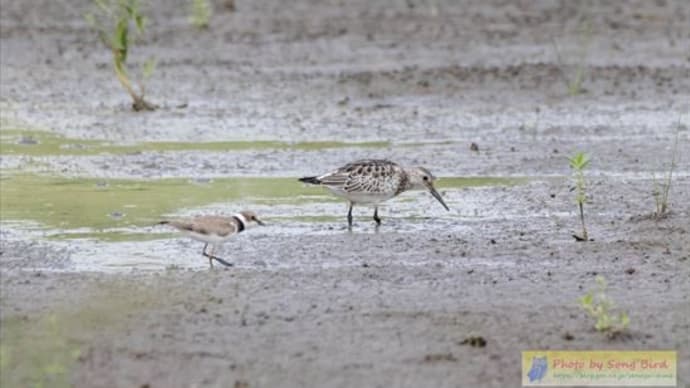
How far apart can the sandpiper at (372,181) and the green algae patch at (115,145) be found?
119 inches

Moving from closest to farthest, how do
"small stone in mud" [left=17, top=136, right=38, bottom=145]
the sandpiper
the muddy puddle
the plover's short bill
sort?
1. the plover's short bill
2. the muddy puddle
3. the sandpiper
4. "small stone in mud" [left=17, top=136, right=38, bottom=145]

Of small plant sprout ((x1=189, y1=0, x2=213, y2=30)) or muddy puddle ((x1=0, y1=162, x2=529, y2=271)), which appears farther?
small plant sprout ((x1=189, y1=0, x2=213, y2=30))

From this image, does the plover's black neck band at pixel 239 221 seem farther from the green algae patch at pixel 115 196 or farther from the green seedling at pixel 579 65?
the green seedling at pixel 579 65

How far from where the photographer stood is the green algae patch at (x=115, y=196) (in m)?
12.5

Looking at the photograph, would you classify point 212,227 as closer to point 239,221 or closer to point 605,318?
point 239,221

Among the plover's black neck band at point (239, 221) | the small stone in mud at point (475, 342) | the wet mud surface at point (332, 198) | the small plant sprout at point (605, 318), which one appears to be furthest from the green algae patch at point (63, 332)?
the small plant sprout at point (605, 318)

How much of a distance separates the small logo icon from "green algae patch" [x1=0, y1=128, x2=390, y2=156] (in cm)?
783

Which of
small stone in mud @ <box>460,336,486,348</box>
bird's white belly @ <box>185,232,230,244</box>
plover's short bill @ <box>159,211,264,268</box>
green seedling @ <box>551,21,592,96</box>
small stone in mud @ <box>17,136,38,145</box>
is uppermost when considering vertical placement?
green seedling @ <box>551,21,592,96</box>

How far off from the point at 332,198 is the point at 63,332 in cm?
533

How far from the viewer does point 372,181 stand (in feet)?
40.9

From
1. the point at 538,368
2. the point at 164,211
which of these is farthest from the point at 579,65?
the point at 538,368

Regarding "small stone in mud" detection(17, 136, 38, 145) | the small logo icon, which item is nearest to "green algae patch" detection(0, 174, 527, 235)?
"small stone in mud" detection(17, 136, 38, 145)

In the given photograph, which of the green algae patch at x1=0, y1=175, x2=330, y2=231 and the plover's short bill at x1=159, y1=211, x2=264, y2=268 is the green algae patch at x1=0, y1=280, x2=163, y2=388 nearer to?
the plover's short bill at x1=159, y1=211, x2=264, y2=268

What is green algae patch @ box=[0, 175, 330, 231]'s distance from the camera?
1245 cm
